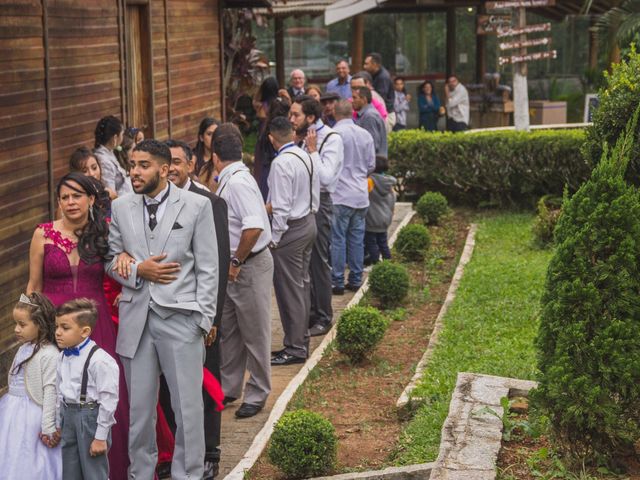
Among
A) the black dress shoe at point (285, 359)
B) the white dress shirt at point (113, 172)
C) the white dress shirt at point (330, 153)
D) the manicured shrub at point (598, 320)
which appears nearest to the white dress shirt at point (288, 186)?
the black dress shoe at point (285, 359)

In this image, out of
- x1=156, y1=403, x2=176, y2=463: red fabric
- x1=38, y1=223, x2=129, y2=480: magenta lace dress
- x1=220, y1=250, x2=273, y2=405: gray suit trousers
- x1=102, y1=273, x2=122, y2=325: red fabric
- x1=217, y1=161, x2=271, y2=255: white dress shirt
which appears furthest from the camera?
x1=220, y1=250, x2=273, y2=405: gray suit trousers

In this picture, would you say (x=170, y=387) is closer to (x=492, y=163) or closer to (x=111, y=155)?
(x=111, y=155)

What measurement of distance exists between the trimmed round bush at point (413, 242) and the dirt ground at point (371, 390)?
1.36 m

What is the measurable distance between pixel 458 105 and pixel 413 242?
35.6ft

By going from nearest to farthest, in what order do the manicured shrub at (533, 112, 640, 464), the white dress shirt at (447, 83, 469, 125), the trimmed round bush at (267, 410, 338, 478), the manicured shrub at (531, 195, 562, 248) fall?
1. the manicured shrub at (533, 112, 640, 464)
2. the trimmed round bush at (267, 410, 338, 478)
3. the manicured shrub at (531, 195, 562, 248)
4. the white dress shirt at (447, 83, 469, 125)

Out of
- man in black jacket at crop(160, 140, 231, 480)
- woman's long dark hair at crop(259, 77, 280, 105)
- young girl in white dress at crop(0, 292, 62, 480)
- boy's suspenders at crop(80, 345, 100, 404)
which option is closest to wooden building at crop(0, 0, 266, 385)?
woman's long dark hair at crop(259, 77, 280, 105)

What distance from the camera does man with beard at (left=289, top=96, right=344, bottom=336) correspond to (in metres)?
11.4

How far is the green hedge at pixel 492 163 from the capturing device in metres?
17.0

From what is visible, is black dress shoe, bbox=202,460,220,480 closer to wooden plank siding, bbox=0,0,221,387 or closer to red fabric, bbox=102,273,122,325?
red fabric, bbox=102,273,122,325

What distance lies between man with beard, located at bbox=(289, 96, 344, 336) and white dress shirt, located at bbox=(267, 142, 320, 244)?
3.74 ft

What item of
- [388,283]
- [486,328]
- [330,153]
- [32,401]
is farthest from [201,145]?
[32,401]

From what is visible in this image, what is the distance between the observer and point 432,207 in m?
16.8

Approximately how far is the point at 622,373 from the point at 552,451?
0.74 meters

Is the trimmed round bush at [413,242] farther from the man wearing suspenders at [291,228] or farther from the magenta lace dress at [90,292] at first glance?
the magenta lace dress at [90,292]
